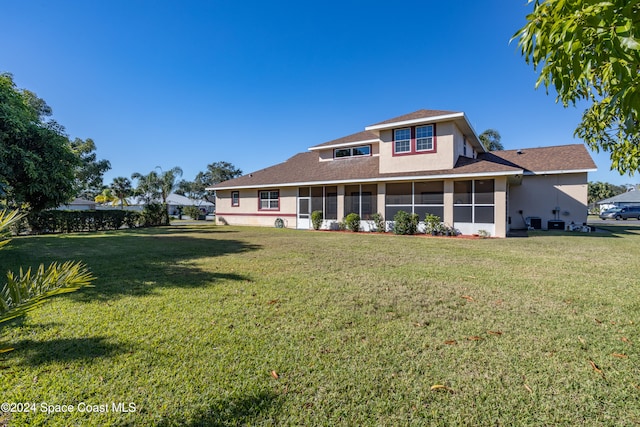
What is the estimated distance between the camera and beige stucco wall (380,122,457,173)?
1489cm

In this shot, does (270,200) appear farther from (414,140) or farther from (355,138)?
(414,140)

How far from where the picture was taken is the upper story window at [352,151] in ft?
66.8

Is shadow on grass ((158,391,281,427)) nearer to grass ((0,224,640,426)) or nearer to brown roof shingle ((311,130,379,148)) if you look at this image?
grass ((0,224,640,426))

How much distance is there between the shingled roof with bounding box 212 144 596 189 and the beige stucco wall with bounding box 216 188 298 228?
990 mm

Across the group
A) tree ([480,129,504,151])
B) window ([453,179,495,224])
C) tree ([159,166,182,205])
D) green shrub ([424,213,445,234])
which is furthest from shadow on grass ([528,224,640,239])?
tree ([159,166,182,205])

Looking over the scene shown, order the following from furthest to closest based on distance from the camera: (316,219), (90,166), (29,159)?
(90,166), (316,219), (29,159)

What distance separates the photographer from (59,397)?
93.4 inches

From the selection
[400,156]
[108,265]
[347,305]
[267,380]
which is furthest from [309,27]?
[267,380]

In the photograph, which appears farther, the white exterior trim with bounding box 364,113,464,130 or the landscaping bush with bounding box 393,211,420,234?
the landscaping bush with bounding box 393,211,420,234

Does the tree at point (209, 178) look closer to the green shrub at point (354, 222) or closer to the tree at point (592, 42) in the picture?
the green shrub at point (354, 222)

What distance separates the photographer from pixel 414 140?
1589 cm

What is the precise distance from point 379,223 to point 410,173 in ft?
11.1

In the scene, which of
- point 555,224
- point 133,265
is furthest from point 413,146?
point 133,265

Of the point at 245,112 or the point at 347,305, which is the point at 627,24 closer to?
the point at 347,305
